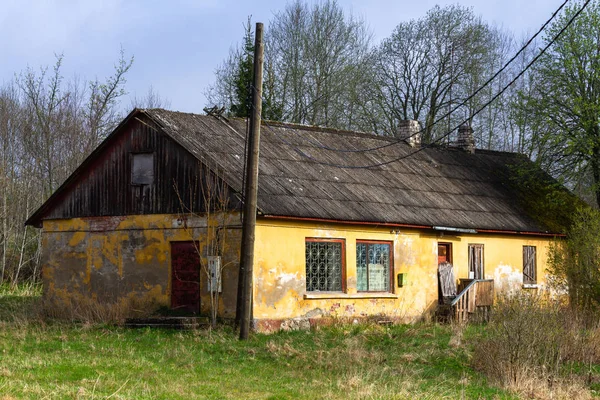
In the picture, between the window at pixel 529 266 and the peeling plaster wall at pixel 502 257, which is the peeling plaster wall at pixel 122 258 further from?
the window at pixel 529 266

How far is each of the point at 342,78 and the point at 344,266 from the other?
2064 cm

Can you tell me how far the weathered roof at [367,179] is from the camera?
21891mm

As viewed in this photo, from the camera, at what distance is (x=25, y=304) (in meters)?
26.8

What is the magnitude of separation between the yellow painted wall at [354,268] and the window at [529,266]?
1.31 feet

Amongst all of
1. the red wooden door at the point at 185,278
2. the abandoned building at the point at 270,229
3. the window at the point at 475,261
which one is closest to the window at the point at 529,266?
the abandoned building at the point at 270,229

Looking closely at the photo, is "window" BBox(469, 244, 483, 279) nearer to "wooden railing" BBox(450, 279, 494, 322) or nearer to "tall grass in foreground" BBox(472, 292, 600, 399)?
"wooden railing" BBox(450, 279, 494, 322)

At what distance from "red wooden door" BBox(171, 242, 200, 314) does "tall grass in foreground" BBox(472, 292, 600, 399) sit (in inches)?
298

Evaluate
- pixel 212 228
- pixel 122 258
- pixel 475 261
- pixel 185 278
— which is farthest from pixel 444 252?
pixel 122 258

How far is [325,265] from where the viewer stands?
866 inches

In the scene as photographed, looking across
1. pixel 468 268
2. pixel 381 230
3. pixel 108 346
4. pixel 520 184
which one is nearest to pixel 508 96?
pixel 520 184

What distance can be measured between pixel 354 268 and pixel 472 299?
4.21m

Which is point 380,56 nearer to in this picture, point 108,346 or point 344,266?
point 344,266

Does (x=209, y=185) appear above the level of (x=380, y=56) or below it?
below

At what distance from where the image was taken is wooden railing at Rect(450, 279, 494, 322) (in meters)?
24.1
